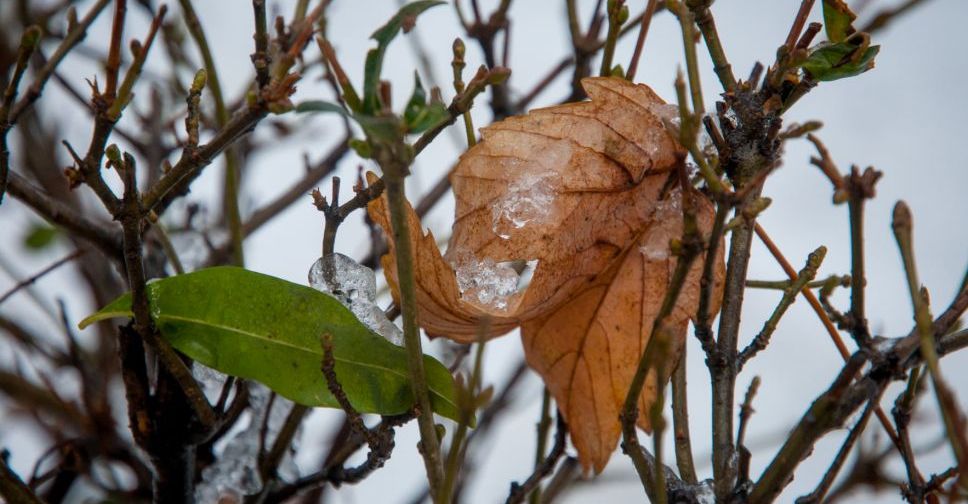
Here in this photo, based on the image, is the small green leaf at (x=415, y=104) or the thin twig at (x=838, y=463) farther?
the thin twig at (x=838, y=463)

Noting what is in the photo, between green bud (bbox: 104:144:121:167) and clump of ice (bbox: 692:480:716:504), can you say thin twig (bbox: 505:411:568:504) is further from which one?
green bud (bbox: 104:144:121:167)

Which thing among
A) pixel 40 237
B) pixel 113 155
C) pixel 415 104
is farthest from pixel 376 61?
pixel 40 237

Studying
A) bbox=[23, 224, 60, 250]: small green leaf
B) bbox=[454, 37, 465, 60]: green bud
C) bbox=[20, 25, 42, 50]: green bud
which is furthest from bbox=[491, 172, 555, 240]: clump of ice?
bbox=[23, 224, 60, 250]: small green leaf

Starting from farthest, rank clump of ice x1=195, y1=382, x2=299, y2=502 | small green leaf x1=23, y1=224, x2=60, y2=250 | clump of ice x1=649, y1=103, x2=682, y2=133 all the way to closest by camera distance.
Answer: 1. small green leaf x1=23, y1=224, x2=60, y2=250
2. clump of ice x1=195, y1=382, x2=299, y2=502
3. clump of ice x1=649, y1=103, x2=682, y2=133

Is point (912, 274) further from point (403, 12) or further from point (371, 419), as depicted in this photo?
point (371, 419)

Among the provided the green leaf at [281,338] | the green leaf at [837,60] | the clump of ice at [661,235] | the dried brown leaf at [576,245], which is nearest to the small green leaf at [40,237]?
the green leaf at [281,338]

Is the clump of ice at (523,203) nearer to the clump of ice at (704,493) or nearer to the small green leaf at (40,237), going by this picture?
the clump of ice at (704,493)
